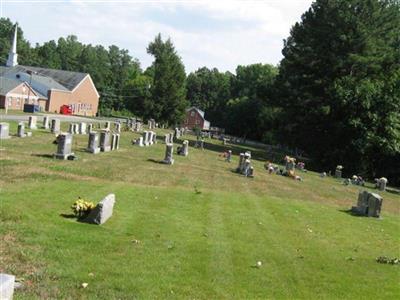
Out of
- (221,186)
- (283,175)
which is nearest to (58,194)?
(221,186)

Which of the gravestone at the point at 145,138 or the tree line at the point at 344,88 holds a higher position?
the tree line at the point at 344,88

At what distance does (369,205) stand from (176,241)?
10.5 meters

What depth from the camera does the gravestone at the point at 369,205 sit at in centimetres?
1984

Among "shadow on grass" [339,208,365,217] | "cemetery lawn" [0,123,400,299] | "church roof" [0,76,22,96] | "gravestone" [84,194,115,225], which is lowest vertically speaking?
"shadow on grass" [339,208,365,217]

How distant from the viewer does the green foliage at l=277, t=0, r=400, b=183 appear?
44.7 meters

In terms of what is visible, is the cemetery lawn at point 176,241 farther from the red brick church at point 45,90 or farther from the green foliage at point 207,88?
the green foliage at point 207,88

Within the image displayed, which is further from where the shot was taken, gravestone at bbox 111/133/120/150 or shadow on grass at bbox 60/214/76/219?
gravestone at bbox 111/133/120/150

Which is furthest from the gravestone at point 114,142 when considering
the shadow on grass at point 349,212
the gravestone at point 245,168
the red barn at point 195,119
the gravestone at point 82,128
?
the red barn at point 195,119

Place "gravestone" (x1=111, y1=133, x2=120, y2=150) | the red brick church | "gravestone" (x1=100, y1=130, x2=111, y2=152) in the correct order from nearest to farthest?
1. "gravestone" (x1=100, y1=130, x2=111, y2=152)
2. "gravestone" (x1=111, y1=133, x2=120, y2=150)
3. the red brick church

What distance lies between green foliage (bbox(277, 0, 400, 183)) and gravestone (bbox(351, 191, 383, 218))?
24.4 m

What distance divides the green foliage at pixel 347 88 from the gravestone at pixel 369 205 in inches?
960

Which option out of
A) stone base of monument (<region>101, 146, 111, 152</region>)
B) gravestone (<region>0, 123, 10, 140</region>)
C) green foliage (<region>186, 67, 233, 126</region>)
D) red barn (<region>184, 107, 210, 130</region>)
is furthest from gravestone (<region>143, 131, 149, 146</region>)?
green foliage (<region>186, 67, 233, 126</region>)

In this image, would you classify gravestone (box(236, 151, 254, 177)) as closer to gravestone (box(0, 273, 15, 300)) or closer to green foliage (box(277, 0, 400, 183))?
green foliage (box(277, 0, 400, 183))

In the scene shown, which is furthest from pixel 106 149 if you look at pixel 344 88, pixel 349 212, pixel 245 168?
pixel 344 88
